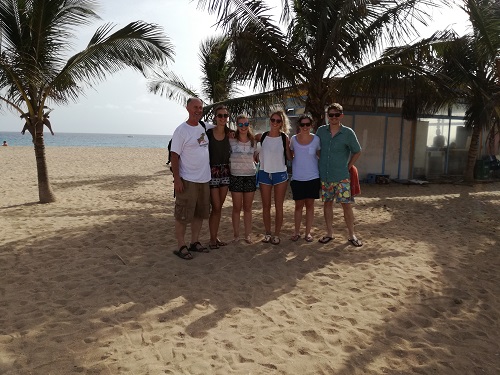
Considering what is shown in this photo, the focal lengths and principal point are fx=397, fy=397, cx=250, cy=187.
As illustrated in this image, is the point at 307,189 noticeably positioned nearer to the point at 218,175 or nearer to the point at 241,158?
the point at 241,158

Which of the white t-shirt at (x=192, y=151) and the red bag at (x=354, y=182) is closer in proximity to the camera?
the white t-shirt at (x=192, y=151)

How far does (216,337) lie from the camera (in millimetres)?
2863

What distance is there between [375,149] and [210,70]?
6.14 meters

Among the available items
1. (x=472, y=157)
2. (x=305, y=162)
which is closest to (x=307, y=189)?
(x=305, y=162)

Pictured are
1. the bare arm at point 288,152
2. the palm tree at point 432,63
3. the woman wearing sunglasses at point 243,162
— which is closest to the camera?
the woman wearing sunglasses at point 243,162

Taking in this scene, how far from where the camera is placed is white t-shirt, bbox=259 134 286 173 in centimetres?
454

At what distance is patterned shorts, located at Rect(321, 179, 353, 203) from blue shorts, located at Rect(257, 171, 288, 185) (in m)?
0.55

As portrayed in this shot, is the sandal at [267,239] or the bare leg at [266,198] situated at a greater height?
the bare leg at [266,198]

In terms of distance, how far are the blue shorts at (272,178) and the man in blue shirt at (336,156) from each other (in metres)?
0.50

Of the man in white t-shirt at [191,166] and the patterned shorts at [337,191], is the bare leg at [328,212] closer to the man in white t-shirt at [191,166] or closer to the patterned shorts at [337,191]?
the patterned shorts at [337,191]

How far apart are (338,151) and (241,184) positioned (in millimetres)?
1201

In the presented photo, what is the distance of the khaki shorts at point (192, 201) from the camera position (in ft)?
13.7

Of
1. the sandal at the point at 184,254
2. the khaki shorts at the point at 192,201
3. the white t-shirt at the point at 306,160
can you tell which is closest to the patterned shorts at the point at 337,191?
the white t-shirt at the point at 306,160

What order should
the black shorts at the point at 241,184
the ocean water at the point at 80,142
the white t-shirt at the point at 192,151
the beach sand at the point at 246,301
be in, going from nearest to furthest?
Answer: the beach sand at the point at 246,301 → the white t-shirt at the point at 192,151 → the black shorts at the point at 241,184 → the ocean water at the point at 80,142
